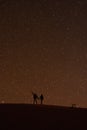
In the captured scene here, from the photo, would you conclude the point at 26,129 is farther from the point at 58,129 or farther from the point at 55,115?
the point at 55,115

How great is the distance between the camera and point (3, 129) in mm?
1407

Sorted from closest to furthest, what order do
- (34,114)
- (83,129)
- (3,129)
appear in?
(3,129) → (83,129) → (34,114)

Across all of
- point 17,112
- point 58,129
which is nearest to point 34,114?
point 17,112

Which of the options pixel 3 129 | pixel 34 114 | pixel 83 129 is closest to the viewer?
pixel 3 129

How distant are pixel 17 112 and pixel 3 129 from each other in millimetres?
242

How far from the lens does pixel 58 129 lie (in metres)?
1.48

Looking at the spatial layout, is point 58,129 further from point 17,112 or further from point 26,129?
point 17,112

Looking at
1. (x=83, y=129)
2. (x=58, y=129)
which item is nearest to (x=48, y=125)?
(x=58, y=129)

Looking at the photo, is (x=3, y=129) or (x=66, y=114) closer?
(x=3, y=129)

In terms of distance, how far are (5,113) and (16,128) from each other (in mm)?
156

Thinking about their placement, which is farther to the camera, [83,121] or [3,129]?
[83,121]

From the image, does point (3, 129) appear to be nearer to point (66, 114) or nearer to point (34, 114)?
point (34, 114)

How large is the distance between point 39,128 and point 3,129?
15 cm

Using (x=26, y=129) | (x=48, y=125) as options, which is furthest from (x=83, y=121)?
(x=26, y=129)
